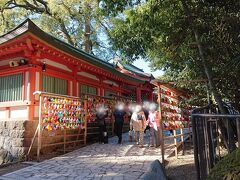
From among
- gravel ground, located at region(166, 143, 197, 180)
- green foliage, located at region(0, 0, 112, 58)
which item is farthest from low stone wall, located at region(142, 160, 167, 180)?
green foliage, located at region(0, 0, 112, 58)

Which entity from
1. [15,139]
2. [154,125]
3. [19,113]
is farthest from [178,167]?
[19,113]

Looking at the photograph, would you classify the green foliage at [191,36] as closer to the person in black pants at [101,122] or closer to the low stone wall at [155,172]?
the low stone wall at [155,172]

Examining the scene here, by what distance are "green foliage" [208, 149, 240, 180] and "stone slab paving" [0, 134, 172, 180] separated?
3.53 meters

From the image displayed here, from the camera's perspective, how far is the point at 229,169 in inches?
111

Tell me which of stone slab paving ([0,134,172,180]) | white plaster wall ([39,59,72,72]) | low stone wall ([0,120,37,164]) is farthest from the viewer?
white plaster wall ([39,59,72,72])

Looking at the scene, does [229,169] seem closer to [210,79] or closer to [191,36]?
[210,79]

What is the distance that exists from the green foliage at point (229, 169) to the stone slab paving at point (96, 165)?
3526mm

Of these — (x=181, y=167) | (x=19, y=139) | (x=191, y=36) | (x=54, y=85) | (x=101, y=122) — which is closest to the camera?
(x=181, y=167)

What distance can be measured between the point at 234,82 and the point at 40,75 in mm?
7153

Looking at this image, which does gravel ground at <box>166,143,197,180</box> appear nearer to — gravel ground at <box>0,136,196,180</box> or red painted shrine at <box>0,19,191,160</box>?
gravel ground at <box>0,136,196,180</box>

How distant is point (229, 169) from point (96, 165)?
17.7ft

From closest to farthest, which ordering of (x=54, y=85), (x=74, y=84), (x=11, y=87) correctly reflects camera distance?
(x=11, y=87)
(x=54, y=85)
(x=74, y=84)

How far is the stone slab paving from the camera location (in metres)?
6.53

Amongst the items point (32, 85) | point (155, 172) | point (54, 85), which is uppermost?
point (54, 85)
